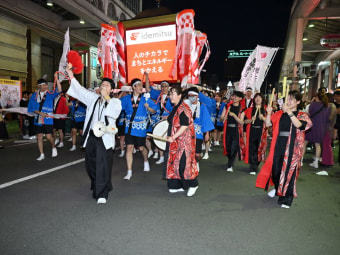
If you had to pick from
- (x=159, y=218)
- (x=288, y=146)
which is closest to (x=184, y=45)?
(x=288, y=146)

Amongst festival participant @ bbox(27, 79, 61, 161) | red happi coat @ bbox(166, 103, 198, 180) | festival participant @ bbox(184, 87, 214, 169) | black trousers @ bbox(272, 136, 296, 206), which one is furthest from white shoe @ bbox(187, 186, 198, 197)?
festival participant @ bbox(27, 79, 61, 161)

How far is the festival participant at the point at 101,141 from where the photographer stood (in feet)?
13.8

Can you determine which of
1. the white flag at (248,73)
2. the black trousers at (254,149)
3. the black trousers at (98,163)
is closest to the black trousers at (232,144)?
the black trousers at (254,149)

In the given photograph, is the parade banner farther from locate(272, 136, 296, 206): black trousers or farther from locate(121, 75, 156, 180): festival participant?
locate(272, 136, 296, 206): black trousers

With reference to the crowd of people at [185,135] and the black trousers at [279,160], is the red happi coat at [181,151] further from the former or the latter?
the black trousers at [279,160]

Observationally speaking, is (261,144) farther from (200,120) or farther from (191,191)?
(191,191)

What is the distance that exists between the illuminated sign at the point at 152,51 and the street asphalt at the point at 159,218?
241 centimetres

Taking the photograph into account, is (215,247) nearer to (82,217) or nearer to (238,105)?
(82,217)

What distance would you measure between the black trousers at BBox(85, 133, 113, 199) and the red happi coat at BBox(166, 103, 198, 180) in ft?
3.39

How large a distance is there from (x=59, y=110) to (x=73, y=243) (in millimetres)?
6910

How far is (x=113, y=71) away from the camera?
22.3 ft

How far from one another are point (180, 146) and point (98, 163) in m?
1.34

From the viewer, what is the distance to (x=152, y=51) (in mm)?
6469

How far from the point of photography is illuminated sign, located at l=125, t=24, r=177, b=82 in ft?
20.8
